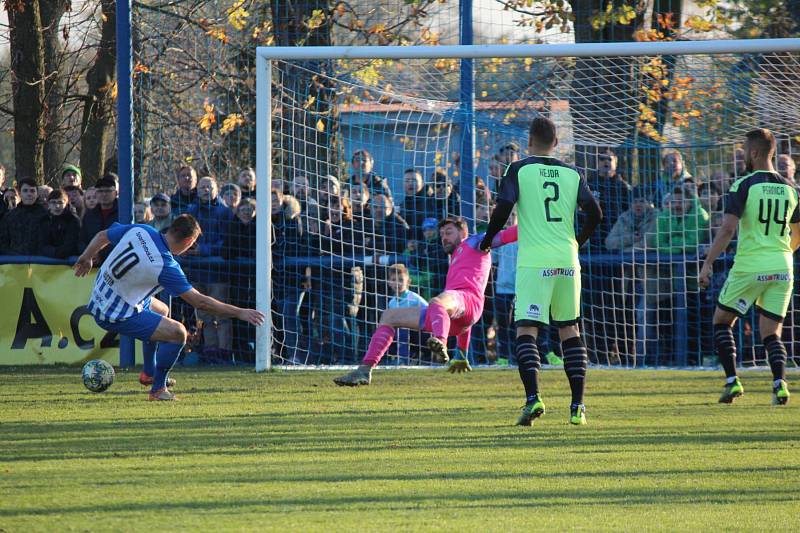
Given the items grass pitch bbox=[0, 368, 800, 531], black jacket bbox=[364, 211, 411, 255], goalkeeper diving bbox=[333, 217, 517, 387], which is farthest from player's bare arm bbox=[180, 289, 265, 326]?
black jacket bbox=[364, 211, 411, 255]

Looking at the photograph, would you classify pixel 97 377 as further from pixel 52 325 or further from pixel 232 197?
pixel 232 197

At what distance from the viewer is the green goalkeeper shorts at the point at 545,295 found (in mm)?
7801

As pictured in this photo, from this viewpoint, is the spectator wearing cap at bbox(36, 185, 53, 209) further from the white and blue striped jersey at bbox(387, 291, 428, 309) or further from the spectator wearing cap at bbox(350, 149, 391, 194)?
the white and blue striped jersey at bbox(387, 291, 428, 309)

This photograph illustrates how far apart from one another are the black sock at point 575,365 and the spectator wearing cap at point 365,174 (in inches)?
193

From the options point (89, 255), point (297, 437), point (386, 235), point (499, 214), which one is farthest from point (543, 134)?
point (386, 235)

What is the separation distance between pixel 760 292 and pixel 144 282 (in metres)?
4.78

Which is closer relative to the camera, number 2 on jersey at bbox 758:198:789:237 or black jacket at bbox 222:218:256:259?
number 2 on jersey at bbox 758:198:789:237

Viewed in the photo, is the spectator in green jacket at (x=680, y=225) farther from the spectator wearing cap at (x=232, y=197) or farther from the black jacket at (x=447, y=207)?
the spectator wearing cap at (x=232, y=197)

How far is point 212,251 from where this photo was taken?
41.1 feet

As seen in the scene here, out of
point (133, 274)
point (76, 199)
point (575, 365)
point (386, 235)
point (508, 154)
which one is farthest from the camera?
point (76, 199)

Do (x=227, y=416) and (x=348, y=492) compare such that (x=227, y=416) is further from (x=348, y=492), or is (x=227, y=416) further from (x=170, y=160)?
(x=170, y=160)

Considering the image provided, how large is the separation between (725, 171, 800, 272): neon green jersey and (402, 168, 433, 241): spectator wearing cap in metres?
4.12

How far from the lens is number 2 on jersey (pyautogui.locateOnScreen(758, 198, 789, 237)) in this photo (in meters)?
9.14

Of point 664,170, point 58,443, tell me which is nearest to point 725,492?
point 58,443
